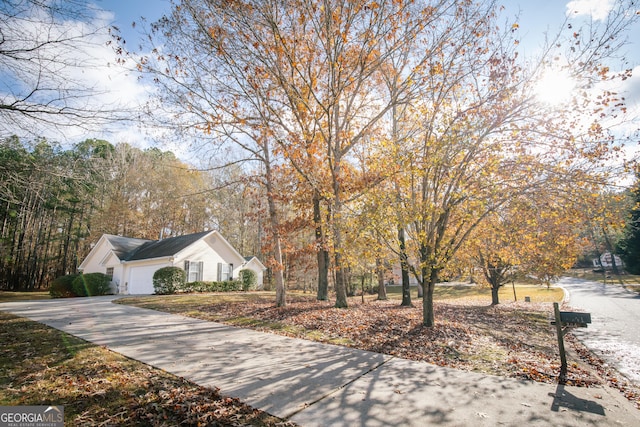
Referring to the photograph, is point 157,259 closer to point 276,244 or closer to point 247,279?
point 247,279

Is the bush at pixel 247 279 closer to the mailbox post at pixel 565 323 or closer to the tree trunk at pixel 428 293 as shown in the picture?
the tree trunk at pixel 428 293

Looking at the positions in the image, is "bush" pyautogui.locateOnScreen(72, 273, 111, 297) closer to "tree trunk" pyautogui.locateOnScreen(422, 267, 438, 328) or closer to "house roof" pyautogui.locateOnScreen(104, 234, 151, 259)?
"house roof" pyautogui.locateOnScreen(104, 234, 151, 259)

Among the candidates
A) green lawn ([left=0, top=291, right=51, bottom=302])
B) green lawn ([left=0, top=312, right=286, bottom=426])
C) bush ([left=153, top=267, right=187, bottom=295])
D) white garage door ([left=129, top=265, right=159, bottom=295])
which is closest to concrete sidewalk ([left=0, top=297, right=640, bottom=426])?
green lawn ([left=0, top=312, right=286, bottom=426])

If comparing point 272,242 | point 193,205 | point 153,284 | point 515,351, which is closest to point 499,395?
point 515,351

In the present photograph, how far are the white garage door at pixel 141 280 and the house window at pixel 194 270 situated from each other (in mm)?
1931

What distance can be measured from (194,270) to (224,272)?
110 inches

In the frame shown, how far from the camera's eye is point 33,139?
→ 5148mm

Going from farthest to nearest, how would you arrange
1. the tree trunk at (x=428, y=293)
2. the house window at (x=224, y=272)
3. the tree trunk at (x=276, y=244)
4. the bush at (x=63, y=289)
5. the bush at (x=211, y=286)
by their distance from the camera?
the house window at (x=224, y=272), the bush at (x=211, y=286), the bush at (x=63, y=289), the tree trunk at (x=276, y=244), the tree trunk at (x=428, y=293)

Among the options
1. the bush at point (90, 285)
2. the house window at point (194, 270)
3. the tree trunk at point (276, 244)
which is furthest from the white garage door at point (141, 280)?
the tree trunk at point (276, 244)

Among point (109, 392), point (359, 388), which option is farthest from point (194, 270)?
point (359, 388)

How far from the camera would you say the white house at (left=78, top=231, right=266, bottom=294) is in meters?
21.1

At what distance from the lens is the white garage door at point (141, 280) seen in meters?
20.9

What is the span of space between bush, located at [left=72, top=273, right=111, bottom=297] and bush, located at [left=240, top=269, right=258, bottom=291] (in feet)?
30.8

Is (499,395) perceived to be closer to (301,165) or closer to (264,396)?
(264,396)
